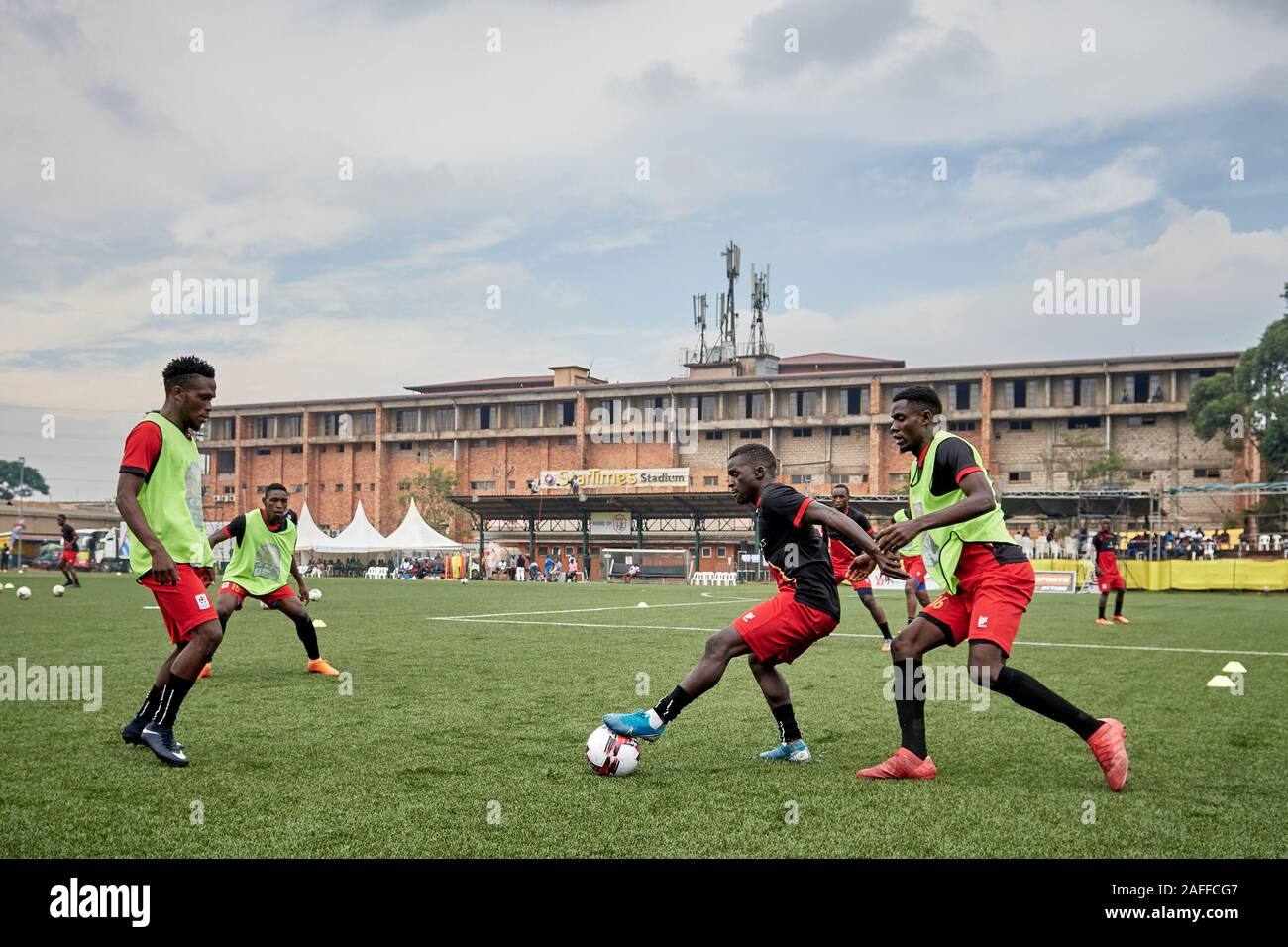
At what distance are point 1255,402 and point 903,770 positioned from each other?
2598 inches

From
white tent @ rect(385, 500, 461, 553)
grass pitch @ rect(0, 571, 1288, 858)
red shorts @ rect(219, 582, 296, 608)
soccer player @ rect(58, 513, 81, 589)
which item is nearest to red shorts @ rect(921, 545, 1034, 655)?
grass pitch @ rect(0, 571, 1288, 858)

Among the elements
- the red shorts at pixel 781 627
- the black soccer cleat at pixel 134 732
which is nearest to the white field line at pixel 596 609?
the black soccer cleat at pixel 134 732

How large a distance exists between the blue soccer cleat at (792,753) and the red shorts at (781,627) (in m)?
0.63

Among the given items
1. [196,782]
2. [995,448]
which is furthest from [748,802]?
[995,448]

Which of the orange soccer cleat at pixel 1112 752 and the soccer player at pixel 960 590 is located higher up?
the soccer player at pixel 960 590

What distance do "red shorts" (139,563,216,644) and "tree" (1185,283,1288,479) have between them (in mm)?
64955

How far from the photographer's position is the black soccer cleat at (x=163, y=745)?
249 inches

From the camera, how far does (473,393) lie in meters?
88.8

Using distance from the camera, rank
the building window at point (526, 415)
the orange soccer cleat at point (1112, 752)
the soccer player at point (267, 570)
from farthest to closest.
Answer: the building window at point (526, 415) < the soccer player at point (267, 570) < the orange soccer cleat at point (1112, 752)
